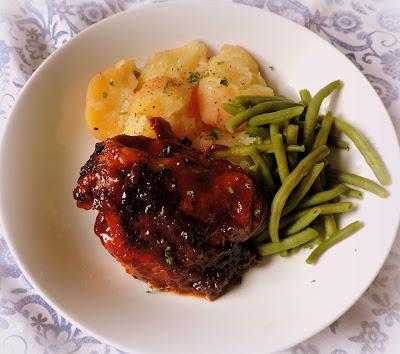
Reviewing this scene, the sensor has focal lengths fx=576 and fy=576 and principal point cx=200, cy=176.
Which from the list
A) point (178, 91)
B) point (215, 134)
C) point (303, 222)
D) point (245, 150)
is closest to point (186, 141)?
point (215, 134)

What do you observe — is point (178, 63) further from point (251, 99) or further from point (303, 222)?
point (303, 222)

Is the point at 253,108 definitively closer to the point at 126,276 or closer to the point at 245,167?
the point at 245,167

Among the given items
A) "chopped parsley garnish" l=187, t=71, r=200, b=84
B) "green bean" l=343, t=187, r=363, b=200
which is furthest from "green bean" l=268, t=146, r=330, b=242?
"chopped parsley garnish" l=187, t=71, r=200, b=84

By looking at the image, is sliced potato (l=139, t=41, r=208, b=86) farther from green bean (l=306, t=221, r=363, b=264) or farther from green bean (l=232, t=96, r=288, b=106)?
green bean (l=306, t=221, r=363, b=264)

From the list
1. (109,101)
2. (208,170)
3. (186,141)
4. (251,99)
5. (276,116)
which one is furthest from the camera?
(109,101)

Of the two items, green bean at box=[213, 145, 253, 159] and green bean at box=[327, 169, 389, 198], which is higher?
green bean at box=[213, 145, 253, 159]

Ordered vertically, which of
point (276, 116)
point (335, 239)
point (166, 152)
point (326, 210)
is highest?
point (166, 152)

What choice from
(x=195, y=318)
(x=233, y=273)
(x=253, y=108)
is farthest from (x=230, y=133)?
(x=195, y=318)

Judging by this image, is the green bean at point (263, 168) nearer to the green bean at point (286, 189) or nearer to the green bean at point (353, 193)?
the green bean at point (286, 189)
